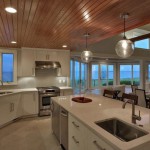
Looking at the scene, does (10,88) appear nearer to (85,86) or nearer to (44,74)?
(44,74)

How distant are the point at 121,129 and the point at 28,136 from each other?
2346 mm

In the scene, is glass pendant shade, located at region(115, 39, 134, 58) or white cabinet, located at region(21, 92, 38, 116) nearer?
glass pendant shade, located at region(115, 39, 134, 58)

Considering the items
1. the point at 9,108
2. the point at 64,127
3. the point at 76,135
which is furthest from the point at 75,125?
the point at 9,108

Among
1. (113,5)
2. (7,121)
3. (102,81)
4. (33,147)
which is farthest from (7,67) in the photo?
(102,81)

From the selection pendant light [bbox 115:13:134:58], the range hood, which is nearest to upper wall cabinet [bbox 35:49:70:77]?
the range hood

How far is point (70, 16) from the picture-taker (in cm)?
222

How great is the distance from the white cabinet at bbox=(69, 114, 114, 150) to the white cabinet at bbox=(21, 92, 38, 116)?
2647 mm

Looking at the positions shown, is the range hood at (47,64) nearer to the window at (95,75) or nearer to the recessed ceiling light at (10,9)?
the recessed ceiling light at (10,9)

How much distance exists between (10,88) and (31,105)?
41.1 inches

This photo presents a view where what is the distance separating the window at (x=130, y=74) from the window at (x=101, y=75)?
809mm

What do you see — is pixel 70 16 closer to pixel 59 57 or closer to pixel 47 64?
pixel 47 64

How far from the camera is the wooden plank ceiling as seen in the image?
1801 millimetres

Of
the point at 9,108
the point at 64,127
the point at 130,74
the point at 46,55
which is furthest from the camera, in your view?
the point at 130,74

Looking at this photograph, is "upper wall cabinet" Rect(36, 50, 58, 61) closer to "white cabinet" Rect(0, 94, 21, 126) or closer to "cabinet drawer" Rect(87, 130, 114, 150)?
"white cabinet" Rect(0, 94, 21, 126)
